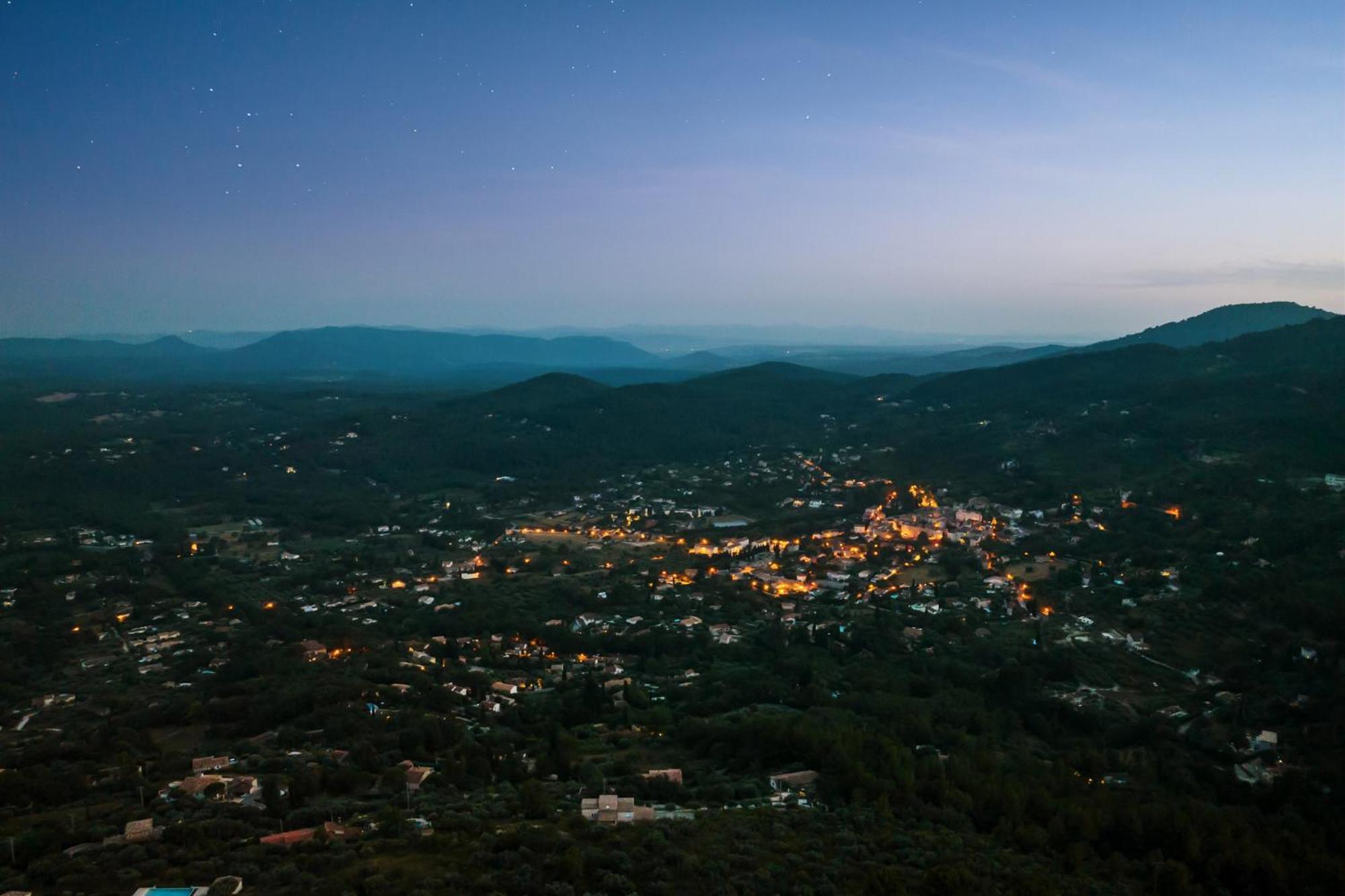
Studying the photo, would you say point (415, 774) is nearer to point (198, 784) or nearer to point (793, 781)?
point (198, 784)

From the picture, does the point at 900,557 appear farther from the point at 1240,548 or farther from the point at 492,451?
the point at 492,451

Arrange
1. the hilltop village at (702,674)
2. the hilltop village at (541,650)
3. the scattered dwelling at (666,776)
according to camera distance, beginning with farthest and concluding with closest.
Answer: the scattered dwelling at (666,776) → the hilltop village at (541,650) → the hilltop village at (702,674)

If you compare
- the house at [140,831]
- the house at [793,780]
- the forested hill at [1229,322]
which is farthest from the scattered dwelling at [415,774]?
the forested hill at [1229,322]

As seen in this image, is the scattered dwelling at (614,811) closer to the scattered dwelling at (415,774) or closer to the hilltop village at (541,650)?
the hilltop village at (541,650)

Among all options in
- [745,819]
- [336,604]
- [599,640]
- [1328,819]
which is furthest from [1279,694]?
[336,604]

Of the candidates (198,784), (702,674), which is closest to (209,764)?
(198,784)

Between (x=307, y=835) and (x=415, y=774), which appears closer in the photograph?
(x=307, y=835)
